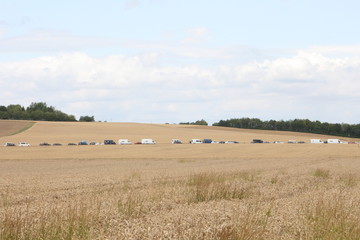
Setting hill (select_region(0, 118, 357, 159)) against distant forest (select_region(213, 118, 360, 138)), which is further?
distant forest (select_region(213, 118, 360, 138))

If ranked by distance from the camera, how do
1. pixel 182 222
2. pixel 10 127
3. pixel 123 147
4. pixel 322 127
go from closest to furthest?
pixel 182 222
pixel 123 147
pixel 10 127
pixel 322 127

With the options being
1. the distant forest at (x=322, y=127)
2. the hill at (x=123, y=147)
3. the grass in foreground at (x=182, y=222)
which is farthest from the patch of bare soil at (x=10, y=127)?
the grass in foreground at (x=182, y=222)

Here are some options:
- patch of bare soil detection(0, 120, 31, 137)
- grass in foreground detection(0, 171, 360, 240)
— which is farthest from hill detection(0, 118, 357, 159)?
Answer: grass in foreground detection(0, 171, 360, 240)

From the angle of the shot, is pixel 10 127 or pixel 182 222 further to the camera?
pixel 10 127

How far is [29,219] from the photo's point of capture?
1301cm

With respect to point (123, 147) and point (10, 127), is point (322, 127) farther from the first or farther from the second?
point (123, 147)

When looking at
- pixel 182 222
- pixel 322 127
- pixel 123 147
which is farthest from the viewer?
pixel 322 127

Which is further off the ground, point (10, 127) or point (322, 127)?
point (322, 127)

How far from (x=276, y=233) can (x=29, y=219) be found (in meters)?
6.00

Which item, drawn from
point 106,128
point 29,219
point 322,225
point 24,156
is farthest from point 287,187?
point 106,128

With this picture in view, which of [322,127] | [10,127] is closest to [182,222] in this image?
[10,127]

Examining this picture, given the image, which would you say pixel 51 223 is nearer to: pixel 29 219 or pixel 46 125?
pixel 29 219

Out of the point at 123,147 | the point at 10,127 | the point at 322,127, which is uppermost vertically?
the point at 322,127

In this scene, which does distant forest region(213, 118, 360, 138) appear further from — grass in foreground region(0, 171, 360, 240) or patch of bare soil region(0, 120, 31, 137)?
grass in foreground region(0, 171, 360, 240)
